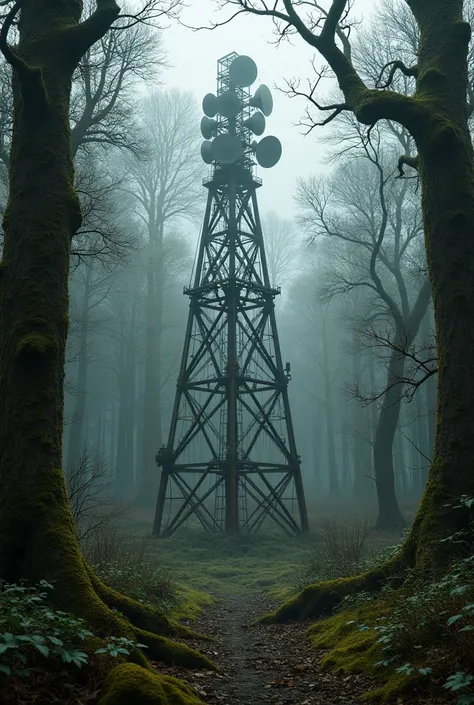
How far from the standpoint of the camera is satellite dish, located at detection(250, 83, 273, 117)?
820 inches

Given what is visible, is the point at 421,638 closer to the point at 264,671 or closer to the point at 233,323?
the point at 264,671

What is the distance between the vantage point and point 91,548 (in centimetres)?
895

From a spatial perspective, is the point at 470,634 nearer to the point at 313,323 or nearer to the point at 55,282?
the point at 55,282

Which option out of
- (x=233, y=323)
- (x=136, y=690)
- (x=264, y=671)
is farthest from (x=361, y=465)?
(x=136, y=690)

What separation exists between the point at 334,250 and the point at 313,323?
27.9 feet

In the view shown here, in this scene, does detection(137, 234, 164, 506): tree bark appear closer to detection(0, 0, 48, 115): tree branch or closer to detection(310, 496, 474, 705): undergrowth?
detection(310, 496, 474, 705): undergrowth

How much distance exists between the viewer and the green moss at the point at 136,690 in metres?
3.69

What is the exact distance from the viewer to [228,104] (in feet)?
67.6

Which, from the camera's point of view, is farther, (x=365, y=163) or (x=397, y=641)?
(x=365, y=163)

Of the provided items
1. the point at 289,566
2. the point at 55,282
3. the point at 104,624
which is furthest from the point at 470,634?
the point at 289,566

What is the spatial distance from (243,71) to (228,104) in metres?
1.48

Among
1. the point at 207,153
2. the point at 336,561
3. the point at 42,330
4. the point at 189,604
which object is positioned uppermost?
the point at 207,153

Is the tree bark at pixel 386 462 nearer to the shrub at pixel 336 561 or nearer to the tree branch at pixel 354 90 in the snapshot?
the shrub at pixel 336 561

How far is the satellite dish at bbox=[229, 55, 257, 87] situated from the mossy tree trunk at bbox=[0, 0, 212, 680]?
50.6ft
